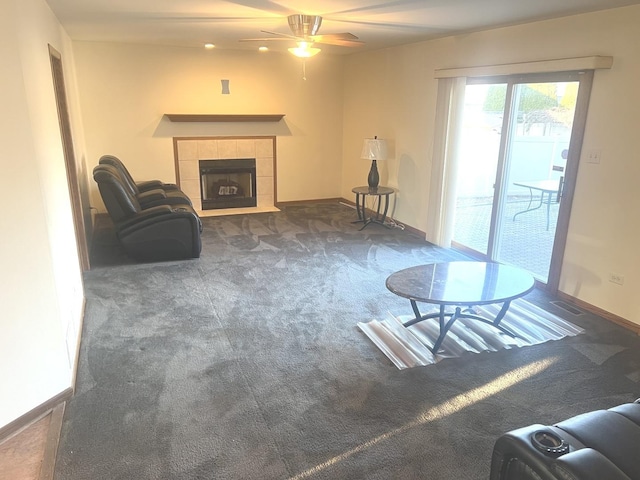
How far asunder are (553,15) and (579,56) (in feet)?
1.37

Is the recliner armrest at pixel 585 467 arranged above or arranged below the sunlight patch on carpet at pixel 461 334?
above

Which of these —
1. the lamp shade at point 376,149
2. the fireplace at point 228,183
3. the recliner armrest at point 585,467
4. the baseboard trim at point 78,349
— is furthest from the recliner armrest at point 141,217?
the recliner armrest at point 585,467

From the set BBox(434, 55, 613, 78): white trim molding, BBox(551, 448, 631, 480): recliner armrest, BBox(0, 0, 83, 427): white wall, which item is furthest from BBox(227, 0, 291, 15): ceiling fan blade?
BBox(551, 448, 631, 480): recliner armrest

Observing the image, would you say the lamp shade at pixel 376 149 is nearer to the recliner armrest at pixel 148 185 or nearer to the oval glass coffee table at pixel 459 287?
the oval glass coffee table at pixel 459 287

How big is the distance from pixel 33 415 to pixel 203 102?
5285 millimetres

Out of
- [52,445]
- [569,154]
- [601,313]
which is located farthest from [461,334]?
[52,445]

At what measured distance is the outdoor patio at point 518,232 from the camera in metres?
4.42

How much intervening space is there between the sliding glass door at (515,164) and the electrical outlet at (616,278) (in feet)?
1.96

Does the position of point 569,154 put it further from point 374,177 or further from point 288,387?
point 288,387

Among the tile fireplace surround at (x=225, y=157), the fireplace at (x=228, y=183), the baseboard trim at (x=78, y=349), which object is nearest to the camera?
the baseboard trim at (x=78, y=349)

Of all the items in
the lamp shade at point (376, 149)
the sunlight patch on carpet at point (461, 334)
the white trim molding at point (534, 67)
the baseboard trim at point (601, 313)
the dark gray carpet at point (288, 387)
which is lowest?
the dark gray carpet at point (288, 387)

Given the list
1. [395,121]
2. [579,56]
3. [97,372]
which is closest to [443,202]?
[395,121]

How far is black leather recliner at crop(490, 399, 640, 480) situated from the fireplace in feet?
20.5

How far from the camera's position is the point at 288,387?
2.74 meters
